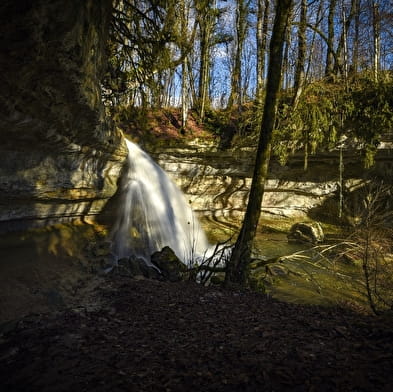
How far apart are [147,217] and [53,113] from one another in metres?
5.54

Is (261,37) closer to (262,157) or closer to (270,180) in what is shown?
(270,180)

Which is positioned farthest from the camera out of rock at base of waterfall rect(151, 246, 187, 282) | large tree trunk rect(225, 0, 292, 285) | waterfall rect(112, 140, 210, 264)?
waterfall rect(112, 140, 210, 264)

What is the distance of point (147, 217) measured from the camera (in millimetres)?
10008

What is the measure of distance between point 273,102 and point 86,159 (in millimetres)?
5417

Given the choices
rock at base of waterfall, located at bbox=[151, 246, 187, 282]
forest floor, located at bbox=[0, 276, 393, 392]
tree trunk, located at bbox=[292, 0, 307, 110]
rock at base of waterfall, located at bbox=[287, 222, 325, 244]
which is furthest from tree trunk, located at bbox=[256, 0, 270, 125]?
forest floor, located at bbox=[0, 276, 393, 392]

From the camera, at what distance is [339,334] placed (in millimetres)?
2836

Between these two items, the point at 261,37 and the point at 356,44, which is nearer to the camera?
the point at 261,37

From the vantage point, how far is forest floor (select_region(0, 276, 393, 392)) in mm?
2109

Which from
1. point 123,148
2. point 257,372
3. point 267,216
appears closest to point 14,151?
point 123,148

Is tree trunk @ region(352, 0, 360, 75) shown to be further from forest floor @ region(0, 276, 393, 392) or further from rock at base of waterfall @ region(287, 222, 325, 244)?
forest floor @ region(0, 276, 393, 392)

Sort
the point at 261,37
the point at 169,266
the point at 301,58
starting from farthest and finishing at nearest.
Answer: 1. the point at 261,37
2. the point at 301,58
3. the point at 169,266

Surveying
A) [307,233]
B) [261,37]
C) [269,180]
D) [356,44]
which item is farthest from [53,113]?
[356,44]

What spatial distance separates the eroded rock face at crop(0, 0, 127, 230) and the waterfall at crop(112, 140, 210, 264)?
1.10 meters

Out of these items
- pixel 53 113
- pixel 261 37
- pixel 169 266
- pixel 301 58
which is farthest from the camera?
pixel 261 37
